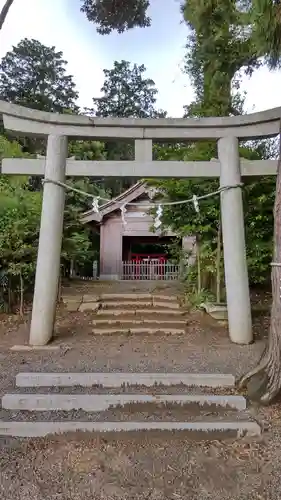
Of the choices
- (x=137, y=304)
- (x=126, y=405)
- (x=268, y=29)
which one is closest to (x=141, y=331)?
(x=137, y=304)

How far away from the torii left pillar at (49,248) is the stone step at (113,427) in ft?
7.93

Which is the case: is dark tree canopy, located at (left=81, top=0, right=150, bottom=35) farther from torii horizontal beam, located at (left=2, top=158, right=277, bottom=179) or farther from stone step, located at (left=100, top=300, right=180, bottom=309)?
stone step, located at (left=100, top=300, right=180, bottom=309)

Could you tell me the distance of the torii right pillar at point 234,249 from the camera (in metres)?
5.55

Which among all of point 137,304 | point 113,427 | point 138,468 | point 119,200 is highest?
point 119,200

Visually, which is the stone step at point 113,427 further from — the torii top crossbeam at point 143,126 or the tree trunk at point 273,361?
the torii top crossbeam at point 143,126

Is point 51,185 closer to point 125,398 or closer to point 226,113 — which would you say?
point 125,398

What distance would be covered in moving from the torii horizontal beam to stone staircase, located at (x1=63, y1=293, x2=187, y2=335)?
2587 mm

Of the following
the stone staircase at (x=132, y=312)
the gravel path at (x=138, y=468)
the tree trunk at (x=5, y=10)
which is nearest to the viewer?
the gravel path at (x=138, y=468)

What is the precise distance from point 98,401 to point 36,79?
24.0 m

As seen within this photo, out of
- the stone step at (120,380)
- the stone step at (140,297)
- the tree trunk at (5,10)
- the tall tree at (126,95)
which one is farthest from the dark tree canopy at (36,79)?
the stone step at (120,380)

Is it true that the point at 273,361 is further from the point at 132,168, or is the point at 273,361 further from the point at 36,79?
the point at 36,79

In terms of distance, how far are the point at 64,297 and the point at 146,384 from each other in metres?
4.64

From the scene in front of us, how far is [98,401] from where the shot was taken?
3432mm

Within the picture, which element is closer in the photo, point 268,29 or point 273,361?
point 273,361
